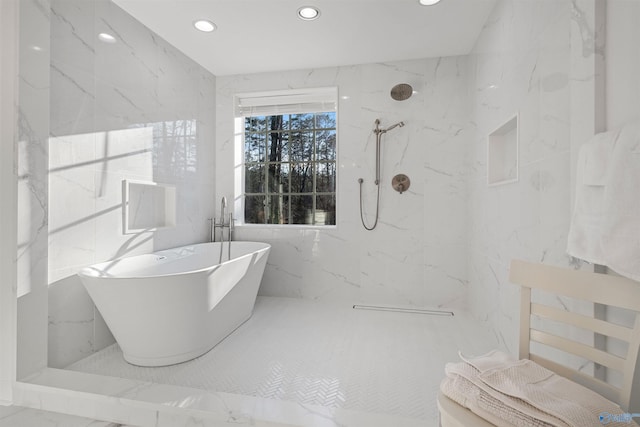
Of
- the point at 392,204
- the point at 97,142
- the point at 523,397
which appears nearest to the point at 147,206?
the point at 97,142

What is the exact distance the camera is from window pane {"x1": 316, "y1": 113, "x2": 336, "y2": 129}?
3.69 m

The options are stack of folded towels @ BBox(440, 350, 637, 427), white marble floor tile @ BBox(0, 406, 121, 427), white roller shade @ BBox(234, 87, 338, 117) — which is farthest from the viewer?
white roller shade @ BBox(234, 87, 338, 117)

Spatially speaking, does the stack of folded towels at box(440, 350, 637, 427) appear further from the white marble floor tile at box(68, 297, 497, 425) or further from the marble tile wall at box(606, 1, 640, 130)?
the marble tile wall at box(606, 1, 640, 130)

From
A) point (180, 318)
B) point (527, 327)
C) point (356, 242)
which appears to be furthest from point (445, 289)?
point (180, 318)

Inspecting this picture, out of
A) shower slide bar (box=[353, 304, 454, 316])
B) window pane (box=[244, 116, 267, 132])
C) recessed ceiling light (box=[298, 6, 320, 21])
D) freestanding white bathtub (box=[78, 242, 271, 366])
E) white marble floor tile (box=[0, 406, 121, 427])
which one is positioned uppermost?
recessed ceiling light (box=[298, 6, 320, 21])

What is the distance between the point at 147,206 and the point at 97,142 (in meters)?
0.67

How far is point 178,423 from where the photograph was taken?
149cm

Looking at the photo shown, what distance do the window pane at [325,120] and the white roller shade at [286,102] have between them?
0.35 ft

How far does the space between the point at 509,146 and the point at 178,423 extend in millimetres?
2729

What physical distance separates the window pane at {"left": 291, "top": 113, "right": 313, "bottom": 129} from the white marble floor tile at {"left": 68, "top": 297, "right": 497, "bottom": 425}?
2169mm

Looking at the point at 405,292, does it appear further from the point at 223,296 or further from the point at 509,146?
the point at 223,296

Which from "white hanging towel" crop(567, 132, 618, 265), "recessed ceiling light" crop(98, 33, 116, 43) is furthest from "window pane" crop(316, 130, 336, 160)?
"white hanging towel" crop(567, 132, 618, 265)

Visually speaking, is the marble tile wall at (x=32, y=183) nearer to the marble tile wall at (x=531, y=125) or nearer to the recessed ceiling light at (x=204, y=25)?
the recessed ceiling light at (x=204, y=25)

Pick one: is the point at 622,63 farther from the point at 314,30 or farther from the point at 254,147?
the point at 254,147
